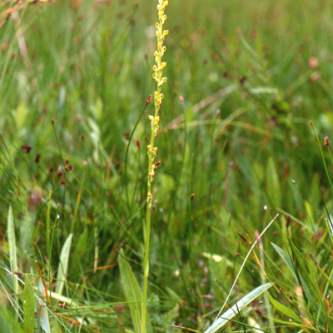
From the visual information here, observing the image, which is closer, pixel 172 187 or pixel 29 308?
pixel 29 308

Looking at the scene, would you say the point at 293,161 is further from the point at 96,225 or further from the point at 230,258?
the point at 96,225

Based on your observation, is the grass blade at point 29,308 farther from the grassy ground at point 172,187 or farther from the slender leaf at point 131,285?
the slender leaf at point 131,285

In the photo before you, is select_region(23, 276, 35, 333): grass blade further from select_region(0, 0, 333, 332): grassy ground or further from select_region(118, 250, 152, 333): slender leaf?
select_region(118, 250, 152, 333): slender leaf

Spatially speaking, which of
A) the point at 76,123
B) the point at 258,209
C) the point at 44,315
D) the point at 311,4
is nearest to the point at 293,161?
the point at 258,209

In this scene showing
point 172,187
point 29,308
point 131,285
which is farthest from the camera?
point 172,187

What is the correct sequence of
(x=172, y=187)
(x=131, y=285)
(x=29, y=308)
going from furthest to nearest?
(x=172, y=187)
(x=131, y=285)
(x=29, y=308)

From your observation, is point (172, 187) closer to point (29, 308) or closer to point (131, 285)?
point (131, 285)

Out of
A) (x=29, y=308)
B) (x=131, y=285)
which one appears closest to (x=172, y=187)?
(x=131, y=285)

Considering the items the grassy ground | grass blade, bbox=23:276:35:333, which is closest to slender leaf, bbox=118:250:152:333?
the grassy ground

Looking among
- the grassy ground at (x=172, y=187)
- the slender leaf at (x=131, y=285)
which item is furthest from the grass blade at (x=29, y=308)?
the slender leaf at (x=131, y=285)
